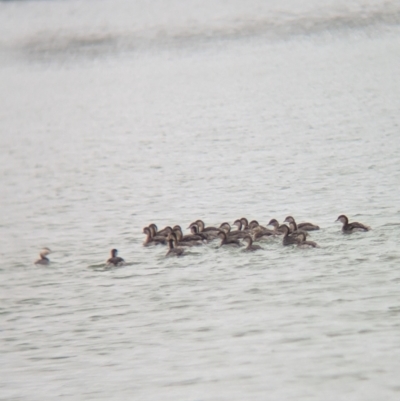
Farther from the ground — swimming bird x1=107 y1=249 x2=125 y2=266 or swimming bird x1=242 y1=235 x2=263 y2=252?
swimming bird x1=242 y1=235 x2=263 y2=252

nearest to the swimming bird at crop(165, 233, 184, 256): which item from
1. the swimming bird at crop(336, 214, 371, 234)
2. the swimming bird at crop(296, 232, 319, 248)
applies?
the swimming bird at crop(296, 232, 319, 248)

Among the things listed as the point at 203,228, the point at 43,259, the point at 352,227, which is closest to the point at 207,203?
the point at 203,228

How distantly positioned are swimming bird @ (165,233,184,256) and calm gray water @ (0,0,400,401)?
0.13 meters

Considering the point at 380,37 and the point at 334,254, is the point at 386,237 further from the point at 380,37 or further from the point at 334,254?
the point at 380,37

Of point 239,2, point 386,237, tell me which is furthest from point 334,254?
point 239,2

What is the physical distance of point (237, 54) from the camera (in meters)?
39.9

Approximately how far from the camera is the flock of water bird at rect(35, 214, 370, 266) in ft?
43.4

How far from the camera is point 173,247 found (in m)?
13.6

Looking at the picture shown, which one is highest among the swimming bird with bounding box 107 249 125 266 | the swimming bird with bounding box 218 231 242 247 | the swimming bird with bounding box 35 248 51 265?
the swimming bird with bounding box 218 231 242 247

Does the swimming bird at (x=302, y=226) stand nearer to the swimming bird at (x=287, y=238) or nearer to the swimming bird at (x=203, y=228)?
the swimming bird at (x=287, y=238)

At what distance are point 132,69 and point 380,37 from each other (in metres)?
8.60

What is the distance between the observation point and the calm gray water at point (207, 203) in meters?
9.65

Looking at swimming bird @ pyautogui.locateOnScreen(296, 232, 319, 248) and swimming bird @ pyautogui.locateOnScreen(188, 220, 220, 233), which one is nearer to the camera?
swimming bird @ pyautogui.locateOnScreen(296, 232, 319, 248)

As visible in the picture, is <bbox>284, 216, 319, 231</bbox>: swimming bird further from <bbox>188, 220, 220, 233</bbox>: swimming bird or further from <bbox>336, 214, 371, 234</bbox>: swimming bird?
<bbox>188, 220, 220, 233</bbox>: swimming bird
